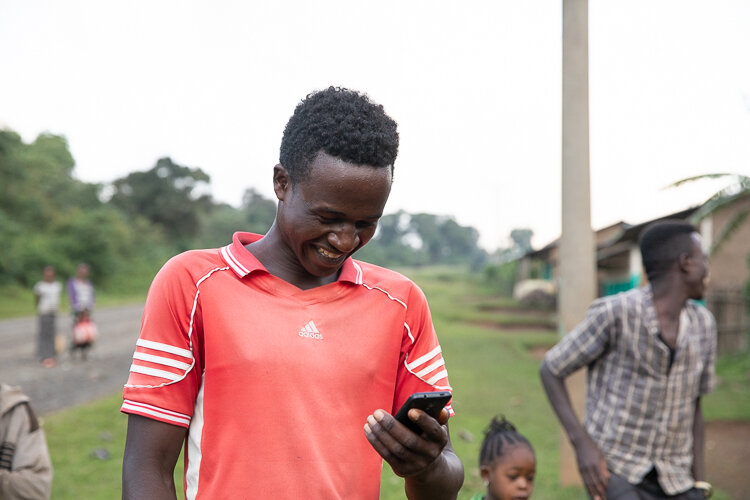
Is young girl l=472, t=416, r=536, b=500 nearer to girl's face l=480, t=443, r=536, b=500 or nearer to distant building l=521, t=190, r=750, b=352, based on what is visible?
girl's face l=480, t=443, r=536, b=500

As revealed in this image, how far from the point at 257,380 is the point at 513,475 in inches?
89.9

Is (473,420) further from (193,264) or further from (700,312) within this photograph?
(193,264)

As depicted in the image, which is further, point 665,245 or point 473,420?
point 473,420

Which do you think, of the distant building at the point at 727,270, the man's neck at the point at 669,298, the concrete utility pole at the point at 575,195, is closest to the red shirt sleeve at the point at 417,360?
the man's neck at the point at 669,298

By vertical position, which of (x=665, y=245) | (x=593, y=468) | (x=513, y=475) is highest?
(x=665, y=245)

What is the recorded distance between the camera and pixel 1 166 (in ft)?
87.2

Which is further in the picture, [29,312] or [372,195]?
[29,312]

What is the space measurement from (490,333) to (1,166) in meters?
18.7

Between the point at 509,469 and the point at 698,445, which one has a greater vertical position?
the point at 698,445

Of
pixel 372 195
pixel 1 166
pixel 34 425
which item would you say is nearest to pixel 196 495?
pixel 372 195

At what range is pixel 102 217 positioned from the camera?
107ft

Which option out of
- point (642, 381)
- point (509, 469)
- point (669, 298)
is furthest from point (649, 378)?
point (509, 469)

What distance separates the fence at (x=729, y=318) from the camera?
14102 millimetres

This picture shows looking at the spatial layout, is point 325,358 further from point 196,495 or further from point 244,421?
point 196,495
